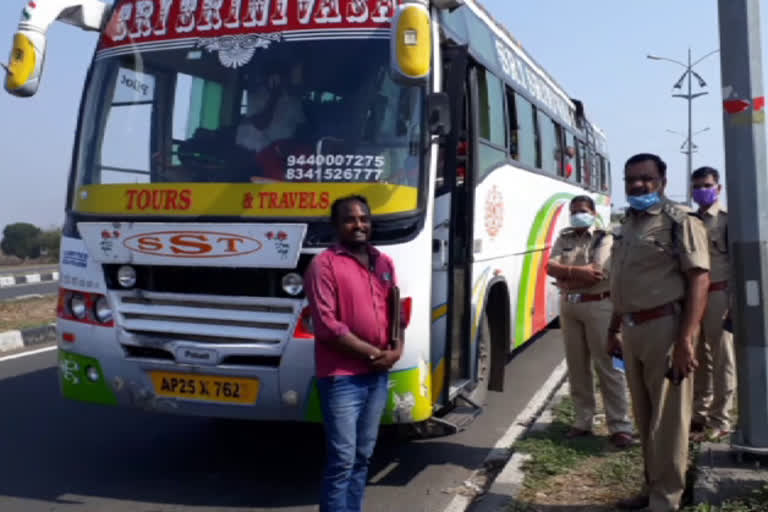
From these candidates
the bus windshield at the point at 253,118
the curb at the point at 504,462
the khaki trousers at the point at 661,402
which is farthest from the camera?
the bus windshield at the point at 253,118

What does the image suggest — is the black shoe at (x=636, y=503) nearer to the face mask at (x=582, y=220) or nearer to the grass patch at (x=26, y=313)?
the face mask at (x=582, y=220)

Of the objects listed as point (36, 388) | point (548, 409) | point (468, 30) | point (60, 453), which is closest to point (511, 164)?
point (468, 30)

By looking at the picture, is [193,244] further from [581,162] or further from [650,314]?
[581,162]

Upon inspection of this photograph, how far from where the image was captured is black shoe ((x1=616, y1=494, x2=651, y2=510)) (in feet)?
15.8

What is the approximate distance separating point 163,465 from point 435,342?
2160mm

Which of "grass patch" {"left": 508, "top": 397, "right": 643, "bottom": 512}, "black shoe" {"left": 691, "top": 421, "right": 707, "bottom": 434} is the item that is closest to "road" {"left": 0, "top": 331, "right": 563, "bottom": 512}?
"grass patch" {"left": 508, "top": 397, "right": 643, "bottom": 512}

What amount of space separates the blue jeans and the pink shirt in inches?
2.9

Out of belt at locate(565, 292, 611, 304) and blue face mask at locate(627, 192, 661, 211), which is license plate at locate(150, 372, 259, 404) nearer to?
blue face mask at locate(627, 192, 661, 211)

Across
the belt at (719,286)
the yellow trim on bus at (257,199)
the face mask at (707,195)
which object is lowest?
the belt at (719,286)

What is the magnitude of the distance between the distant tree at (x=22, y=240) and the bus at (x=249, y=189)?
38.2 meters

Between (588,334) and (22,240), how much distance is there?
39280 mm

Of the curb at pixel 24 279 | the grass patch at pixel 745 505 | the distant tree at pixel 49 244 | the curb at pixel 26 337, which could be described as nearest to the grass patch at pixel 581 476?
the grass patch at pixel 745 505

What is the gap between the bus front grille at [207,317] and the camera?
5055mm

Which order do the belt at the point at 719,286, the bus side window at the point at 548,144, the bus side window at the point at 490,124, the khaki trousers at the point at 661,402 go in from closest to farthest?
the khaki trousers at the point at 661,402, the belt at the point at 719,286, the bus side window at the point at 490,124, the bus side window at the point at 548,144
